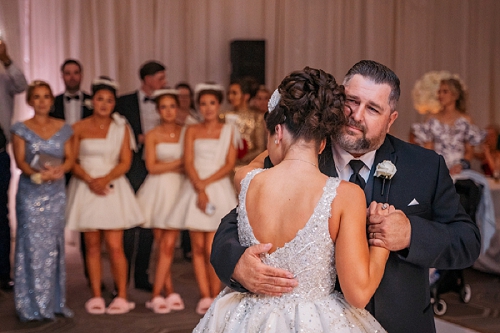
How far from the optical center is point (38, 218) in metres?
4.74

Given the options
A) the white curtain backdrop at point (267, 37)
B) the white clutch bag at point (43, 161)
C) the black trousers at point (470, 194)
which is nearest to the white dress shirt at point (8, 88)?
the white clutch bag at point (43, 161)

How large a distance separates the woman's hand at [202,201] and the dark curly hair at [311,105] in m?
2.96

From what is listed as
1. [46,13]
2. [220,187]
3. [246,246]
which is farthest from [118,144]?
[46,13]

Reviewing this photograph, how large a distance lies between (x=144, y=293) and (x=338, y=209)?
3939mm

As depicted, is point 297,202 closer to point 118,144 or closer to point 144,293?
point 118,144

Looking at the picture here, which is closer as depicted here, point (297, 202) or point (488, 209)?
point (297, 202)

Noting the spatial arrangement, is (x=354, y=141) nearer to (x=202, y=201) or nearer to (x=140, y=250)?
(x=202, y=201)

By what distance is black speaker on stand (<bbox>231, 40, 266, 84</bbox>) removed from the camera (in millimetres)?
8469

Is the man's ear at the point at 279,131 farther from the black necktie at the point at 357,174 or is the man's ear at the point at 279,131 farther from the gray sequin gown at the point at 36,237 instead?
the gray sequin gown at the point at 36,237

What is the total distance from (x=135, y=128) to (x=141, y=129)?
6cm

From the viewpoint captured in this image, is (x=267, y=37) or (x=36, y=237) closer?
(x=36, y=237)

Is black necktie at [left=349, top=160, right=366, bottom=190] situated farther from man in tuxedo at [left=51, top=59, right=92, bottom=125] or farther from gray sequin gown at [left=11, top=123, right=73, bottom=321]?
man in tuxedo at [left=51, top=59, right=92, bottom=125]

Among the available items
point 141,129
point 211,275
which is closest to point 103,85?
point 141,129

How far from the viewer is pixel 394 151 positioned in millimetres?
2205
